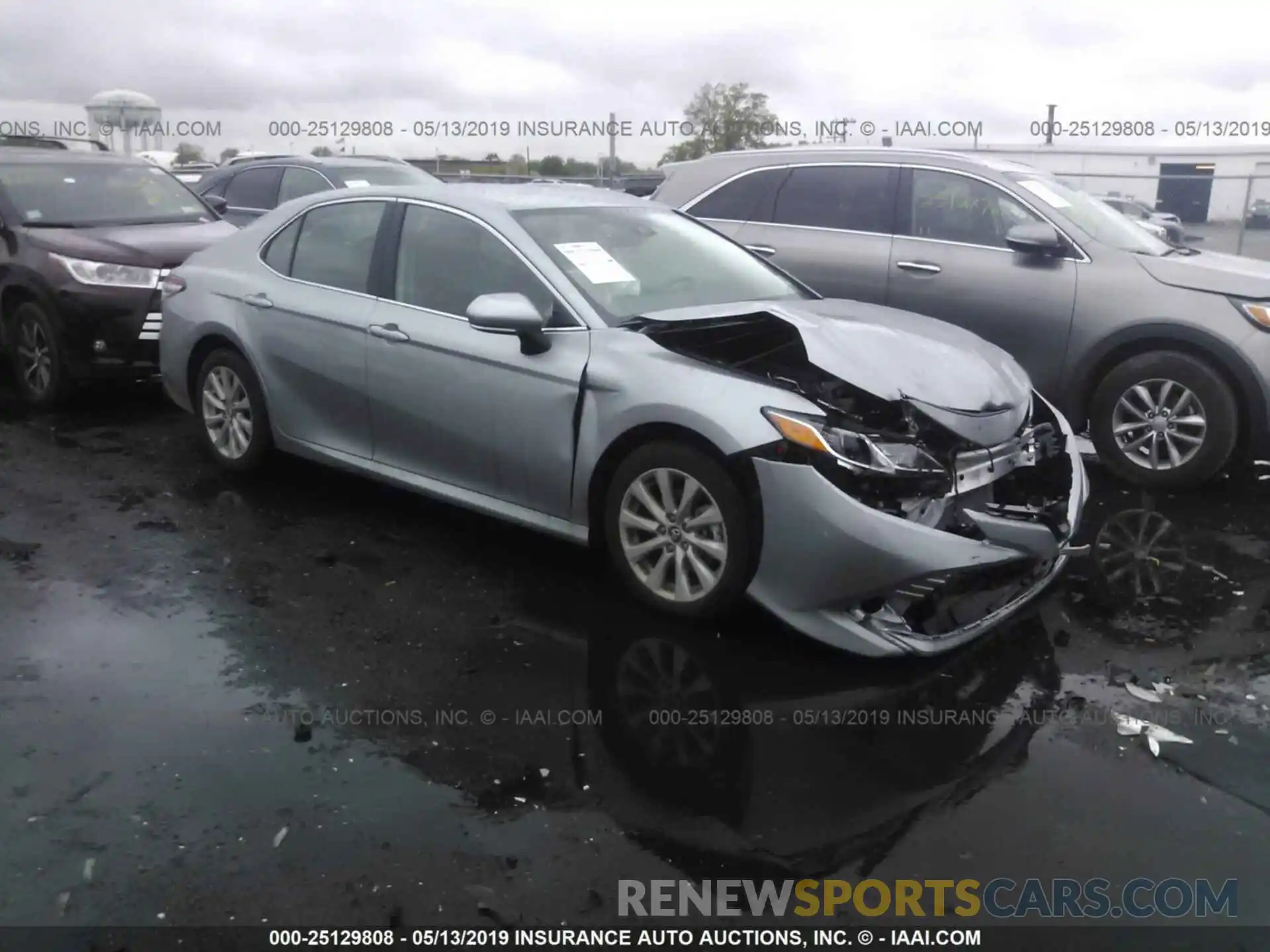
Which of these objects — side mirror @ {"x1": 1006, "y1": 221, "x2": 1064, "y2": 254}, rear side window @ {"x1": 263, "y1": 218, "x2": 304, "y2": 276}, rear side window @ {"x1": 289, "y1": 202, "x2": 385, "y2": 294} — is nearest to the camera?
rear side window @ {"x1": 289, "y1": 202, "x2": 385, "y2": 294}

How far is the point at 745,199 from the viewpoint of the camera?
8.14m

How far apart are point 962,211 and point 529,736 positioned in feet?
16.3

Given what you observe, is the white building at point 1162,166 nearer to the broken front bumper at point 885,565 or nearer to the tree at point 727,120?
the tree at point 727,120

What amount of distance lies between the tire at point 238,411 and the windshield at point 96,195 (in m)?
3.04

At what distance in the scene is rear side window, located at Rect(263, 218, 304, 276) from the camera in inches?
241

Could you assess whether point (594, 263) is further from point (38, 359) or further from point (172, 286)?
point (38, 359)

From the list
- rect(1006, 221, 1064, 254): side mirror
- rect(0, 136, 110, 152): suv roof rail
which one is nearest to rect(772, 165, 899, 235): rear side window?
rect(1006, 221, 1064, 254): side mirror

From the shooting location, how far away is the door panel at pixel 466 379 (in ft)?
15.8

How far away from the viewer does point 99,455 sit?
717 cm

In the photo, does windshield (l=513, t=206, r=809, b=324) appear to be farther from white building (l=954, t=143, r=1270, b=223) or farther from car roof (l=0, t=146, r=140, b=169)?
white building (l=954, t=143, r=1270, b=223)

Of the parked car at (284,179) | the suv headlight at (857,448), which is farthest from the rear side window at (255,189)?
the suv headlight at (857,448)

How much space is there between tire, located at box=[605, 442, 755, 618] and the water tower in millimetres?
19716

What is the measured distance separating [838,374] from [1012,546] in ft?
2.86

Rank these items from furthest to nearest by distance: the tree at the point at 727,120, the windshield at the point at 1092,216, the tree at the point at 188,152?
the tree at the point at 188,152
the tree at the point at 727,120
the windshield at the point at 1092,216
